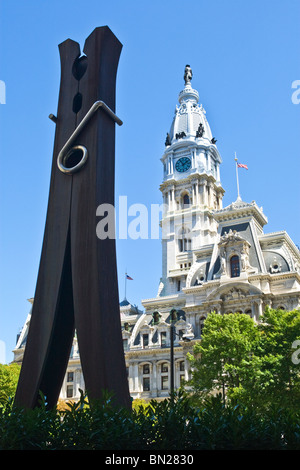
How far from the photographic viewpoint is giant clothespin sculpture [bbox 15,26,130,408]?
1638 centimetres

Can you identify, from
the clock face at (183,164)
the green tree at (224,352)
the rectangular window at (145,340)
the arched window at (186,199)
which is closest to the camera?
the green tree at (224,352)

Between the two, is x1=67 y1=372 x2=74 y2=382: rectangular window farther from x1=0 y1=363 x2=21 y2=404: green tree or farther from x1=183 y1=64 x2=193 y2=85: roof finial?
x1=183 y1=64 x2=193 y2=85: roof finial

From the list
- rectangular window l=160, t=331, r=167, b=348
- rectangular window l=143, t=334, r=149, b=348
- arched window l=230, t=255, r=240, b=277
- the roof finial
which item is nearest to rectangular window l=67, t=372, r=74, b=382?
rectangular window l=143, t=334, r=149, b=348

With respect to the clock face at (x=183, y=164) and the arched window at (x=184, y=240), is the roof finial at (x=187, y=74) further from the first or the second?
the arched window at (x=184, y=240)

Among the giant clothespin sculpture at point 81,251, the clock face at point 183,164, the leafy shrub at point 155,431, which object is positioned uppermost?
the clock face at point 183,164

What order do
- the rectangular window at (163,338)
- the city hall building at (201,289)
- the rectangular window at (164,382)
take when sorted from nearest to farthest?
the city hall building at (201,289), the rectangular window at (164,382), the rectangular window at (163,338)

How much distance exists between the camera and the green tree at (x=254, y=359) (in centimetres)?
3597

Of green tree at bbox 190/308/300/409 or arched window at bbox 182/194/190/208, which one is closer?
green tree at bbox 190/308/300/409

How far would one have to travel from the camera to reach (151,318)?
68500 mm

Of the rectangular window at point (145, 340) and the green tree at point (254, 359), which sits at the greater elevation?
the rectangular window at point (145, 340)

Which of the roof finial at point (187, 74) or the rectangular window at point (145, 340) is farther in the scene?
the roof finial at point (187, 74)

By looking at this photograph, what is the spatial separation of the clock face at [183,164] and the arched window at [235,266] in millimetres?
36589

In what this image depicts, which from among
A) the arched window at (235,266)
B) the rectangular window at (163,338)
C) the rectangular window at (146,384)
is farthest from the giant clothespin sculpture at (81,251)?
the rectangular window at (163,338)
